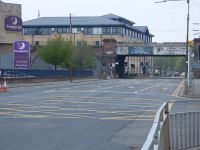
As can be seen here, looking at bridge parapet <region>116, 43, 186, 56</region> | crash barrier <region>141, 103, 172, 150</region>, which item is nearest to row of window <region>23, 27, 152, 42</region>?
bridge parapet <region>116, 43, 186, 56</region>

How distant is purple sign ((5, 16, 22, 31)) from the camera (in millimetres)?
86312

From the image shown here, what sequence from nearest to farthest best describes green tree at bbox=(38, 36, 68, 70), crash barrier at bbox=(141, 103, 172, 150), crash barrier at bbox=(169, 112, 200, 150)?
crash barrier at bbox=(141, 103, 172, 150), crash barrier at bbox=(169, 112, 200, 150), green tree at bbox=(38, 36, 68, 70)

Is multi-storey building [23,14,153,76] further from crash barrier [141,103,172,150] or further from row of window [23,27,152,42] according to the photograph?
crash barrier [141,103,172,150]

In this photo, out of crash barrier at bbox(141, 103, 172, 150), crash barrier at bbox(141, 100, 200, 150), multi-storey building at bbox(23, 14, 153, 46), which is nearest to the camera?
crash barrier at bbox(141, 103, 172, 150)

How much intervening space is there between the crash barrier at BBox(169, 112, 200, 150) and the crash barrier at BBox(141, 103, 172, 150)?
4.01ft

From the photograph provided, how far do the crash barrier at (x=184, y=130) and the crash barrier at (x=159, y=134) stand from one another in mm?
1223

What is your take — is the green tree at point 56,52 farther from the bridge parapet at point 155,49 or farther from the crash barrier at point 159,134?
the crash barrier at point 159,134

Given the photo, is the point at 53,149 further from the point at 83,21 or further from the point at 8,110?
the point at 83,21

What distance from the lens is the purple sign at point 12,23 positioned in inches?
3398

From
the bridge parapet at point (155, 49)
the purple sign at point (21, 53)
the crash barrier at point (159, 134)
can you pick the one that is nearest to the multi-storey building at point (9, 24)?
the purple sign at point (21, 53)

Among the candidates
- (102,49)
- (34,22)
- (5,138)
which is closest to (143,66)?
(34,22)

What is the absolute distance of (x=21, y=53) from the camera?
235ft

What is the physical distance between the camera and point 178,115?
13.8 m

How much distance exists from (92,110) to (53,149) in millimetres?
12491
